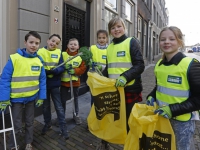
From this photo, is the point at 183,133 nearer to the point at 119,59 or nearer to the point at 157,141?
the point at 157,141

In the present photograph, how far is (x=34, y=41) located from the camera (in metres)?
2.80

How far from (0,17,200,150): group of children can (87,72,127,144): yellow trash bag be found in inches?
5.0

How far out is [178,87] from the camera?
5.79ft

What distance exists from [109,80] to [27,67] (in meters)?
1.19

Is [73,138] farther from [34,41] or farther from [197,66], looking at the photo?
[197,66]

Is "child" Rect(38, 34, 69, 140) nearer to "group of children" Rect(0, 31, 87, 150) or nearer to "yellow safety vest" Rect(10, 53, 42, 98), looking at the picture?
"group of children" Rect(0, 31, 87, 150)

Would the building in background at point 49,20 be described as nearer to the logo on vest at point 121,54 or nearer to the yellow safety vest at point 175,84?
the logo on vest at point 121,54

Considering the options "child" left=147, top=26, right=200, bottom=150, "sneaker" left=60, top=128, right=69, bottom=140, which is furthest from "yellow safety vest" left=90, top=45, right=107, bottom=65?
"child" left=147, top=26, right=200, bottom=150

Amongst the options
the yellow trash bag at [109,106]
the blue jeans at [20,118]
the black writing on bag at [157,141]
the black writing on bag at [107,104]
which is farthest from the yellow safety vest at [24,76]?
the black writing on bag at [157,141]

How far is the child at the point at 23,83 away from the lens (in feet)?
8.61

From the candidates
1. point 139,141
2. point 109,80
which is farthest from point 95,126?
point 139,141

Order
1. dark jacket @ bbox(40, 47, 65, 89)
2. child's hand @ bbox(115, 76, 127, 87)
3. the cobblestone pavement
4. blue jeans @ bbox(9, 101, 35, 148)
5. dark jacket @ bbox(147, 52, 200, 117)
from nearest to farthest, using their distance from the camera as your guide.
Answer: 1. dark jacket @ bbox(147, 52, 200, 117)
2. child's hand @ bbox(115, 76, 127, 87)
3. blue jeans @ bbox(9, 101, 35, 148)
4. the cobblestone pavement
5. dark jacket @ bbox(40, 47, 65, 89)

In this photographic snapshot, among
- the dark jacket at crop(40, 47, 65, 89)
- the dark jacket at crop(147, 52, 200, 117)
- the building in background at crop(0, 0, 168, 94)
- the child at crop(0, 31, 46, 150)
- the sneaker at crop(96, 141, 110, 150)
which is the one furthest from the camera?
the building in background at crop(0, 0, 168, 94)

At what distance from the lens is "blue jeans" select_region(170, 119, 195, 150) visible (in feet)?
5.95
